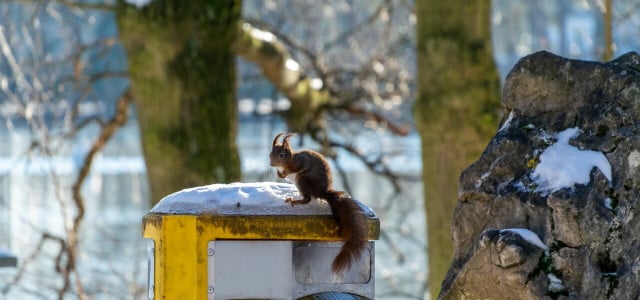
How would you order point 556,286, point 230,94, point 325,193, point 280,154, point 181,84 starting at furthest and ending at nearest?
point 230,94 < point 181,84 < point 280,154 < point 325,193 < point 556,286

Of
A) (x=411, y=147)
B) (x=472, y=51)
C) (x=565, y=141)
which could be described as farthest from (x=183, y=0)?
(x=565, y=141)

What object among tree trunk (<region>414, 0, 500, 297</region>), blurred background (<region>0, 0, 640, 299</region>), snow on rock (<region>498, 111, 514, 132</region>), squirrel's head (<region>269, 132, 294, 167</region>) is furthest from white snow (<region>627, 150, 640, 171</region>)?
tree trunk (<region>414, 0, 500, 297</region>)

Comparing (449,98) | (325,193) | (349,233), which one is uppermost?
(449,98)

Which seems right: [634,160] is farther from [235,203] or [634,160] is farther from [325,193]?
[235,203]

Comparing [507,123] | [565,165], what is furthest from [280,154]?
[565,165]

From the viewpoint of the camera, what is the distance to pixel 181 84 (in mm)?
6719

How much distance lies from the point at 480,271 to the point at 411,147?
6.59 metres

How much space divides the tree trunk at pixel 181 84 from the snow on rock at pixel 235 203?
352 centimetres

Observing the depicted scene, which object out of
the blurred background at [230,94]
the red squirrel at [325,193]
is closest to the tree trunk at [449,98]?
the blurred background at [230,94]

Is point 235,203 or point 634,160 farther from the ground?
point 634,160

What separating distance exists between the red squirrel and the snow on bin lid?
34 mm

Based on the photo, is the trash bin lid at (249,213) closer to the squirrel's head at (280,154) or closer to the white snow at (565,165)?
the squirrel's head at (280,154)

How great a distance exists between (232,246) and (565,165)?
936 millimetres

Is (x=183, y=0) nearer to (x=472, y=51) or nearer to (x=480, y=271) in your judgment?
(x=472, y=51)
